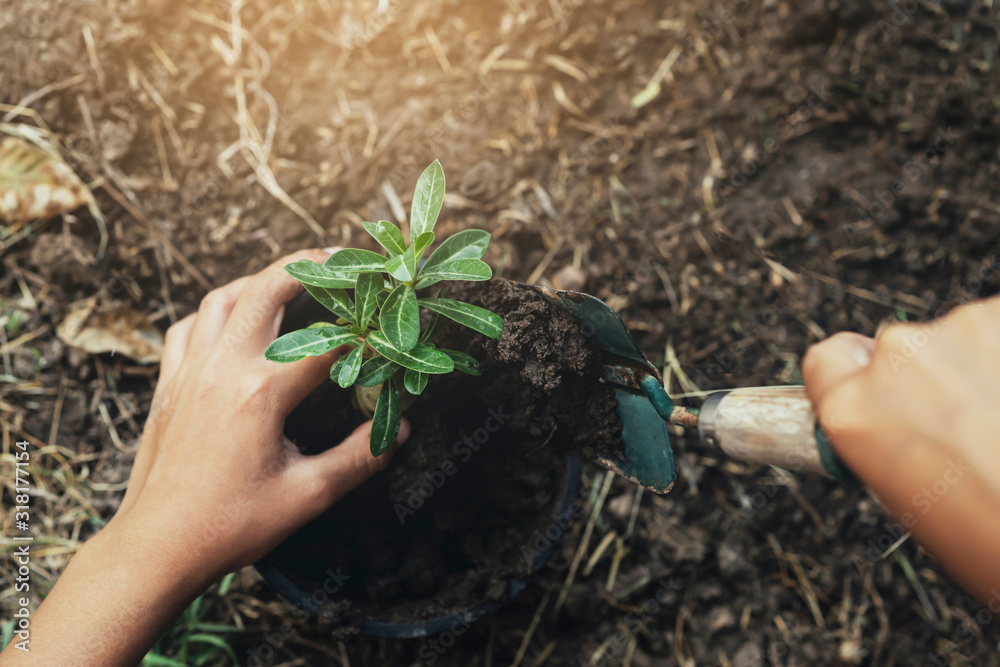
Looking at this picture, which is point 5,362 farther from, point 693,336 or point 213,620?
point 693,336

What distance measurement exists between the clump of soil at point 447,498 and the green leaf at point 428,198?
0.35 metres

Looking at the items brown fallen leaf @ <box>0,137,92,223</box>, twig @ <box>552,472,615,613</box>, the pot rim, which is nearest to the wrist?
the pot rim

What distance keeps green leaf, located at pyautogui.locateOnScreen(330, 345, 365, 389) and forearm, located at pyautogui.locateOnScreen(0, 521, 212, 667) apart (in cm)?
64

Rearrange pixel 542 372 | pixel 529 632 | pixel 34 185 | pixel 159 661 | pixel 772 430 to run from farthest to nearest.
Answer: pixel 34 185 → pixel 529 632 → pixel 159 661 → pixel 542 372 → pixel 772 430

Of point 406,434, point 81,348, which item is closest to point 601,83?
point 406,434

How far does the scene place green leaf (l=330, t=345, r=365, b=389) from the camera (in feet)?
4.08

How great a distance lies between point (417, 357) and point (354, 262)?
27 centimetres

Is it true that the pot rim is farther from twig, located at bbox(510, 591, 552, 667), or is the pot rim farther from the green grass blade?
the green grass blade

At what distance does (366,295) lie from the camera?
132cm

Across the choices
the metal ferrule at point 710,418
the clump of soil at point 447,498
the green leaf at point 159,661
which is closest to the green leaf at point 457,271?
the clump of soil at point 447,498

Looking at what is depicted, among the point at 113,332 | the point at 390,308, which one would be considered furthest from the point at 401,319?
the point at 113,332

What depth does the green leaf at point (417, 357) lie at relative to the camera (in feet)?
4.04

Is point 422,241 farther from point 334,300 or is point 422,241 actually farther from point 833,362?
point 833,362

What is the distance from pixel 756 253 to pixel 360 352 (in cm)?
167
